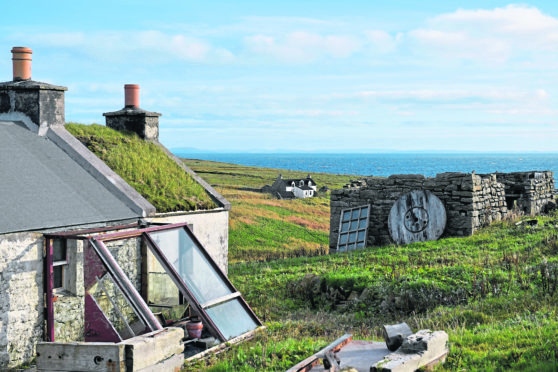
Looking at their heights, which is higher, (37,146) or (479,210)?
(37,146)

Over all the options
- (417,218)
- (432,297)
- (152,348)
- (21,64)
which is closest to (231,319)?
(152,348)

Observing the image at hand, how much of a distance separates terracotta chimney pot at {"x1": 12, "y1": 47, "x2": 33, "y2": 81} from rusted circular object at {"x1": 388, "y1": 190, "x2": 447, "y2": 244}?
12.1 meters

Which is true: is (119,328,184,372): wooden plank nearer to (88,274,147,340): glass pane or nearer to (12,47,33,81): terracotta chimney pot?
(88,274,147,340): glass pane

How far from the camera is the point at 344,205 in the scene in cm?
2136

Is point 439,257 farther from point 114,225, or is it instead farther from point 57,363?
point 57,363

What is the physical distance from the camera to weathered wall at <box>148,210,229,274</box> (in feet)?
49.0

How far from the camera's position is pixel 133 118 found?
17141mm

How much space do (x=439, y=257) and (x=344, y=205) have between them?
265 inches

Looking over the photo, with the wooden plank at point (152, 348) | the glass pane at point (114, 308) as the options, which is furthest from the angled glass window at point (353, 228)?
the wooden plank at point (152, 348)

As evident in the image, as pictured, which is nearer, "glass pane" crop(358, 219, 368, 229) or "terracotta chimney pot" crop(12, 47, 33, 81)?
"terracotta chimney pot" crop(12, 47, 33, 81)

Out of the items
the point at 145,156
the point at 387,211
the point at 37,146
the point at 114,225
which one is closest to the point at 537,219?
the point at 387,211

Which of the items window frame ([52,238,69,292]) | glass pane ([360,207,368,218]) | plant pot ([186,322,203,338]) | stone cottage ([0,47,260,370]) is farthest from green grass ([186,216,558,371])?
window frame ([52,238,69,292])

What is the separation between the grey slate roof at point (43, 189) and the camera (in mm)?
9820

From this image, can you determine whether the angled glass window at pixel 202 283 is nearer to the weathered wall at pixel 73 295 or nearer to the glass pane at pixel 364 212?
the weathered wall at pixel 73 295
